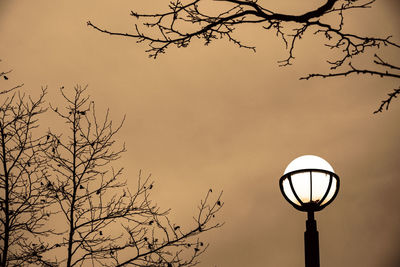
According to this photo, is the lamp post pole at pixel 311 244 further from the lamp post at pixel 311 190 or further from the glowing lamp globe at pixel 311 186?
the glowing lamp globe at pixel 311 186

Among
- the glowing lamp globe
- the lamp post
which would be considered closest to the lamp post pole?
the lamp post

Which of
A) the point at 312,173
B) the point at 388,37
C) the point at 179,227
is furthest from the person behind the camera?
the point at 179,227

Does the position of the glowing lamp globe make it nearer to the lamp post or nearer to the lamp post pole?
the lamp post

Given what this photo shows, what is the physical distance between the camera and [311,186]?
17.1ft

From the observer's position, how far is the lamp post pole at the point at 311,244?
16.6ft

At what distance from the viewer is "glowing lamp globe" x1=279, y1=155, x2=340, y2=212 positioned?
521 centimetres

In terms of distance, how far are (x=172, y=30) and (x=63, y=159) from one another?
6264mm

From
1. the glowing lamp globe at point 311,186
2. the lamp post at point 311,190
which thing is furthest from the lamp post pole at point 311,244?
the glowing lamp globe at point 311,186

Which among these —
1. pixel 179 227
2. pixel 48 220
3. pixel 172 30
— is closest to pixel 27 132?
pixel 48 220

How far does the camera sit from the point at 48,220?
36.4 ft

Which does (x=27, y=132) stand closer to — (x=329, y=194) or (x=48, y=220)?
(x=48, y=220)

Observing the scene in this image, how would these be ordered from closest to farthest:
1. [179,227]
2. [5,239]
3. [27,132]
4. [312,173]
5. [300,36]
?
1. [312,173]
2. [300,36]
3. [5,239]
4. [179,227]
5. [27,132]

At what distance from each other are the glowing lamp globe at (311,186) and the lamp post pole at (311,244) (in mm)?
128

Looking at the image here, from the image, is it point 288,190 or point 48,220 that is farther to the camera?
point 48,220
